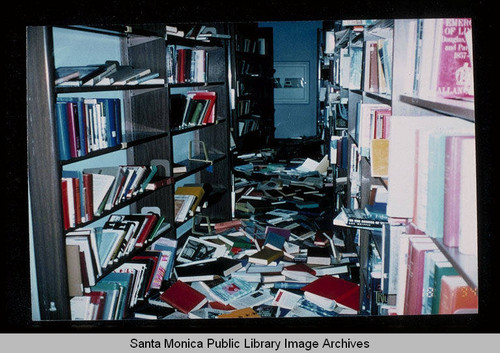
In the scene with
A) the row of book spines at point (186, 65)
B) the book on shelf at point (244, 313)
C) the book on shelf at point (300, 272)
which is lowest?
the book on shelf at point (244, 313)

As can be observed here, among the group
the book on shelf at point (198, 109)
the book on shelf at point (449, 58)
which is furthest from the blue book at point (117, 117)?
the book on shelf at point (449, 58)

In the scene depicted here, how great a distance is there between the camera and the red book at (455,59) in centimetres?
110

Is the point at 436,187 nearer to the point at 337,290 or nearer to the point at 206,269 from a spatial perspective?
the point at 337,290

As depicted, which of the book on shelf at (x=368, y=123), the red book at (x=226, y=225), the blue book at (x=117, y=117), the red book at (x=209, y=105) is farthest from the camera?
the red book at (x=226, y=225)

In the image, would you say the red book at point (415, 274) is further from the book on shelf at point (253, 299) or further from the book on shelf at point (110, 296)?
the book on shelf at point (110, 296)

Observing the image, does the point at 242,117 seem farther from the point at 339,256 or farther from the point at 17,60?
the point at 17,60

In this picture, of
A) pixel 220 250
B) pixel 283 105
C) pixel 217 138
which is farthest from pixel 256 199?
pixel 283 105

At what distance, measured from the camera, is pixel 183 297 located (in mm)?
2664

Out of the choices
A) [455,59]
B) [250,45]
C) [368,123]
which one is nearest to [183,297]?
[368,123]

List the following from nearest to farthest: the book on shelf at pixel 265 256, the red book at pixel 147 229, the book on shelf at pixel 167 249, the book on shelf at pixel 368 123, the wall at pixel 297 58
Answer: the book on shelf at pixel 368 123, the red book at pixel 147 229, the book on shelf at pixel 167 249, the book on shelf at pixel 265 256, the wall at pixel 297 58

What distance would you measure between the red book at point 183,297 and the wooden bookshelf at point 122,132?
0.34 meters

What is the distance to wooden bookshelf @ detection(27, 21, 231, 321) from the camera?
1829mm

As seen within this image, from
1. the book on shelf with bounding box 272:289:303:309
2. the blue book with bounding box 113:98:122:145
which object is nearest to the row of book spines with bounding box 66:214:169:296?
the blue book with bounding box 113:98:122:145

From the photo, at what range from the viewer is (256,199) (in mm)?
5066
